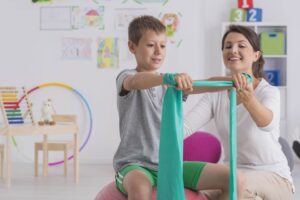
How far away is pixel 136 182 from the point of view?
2201mm

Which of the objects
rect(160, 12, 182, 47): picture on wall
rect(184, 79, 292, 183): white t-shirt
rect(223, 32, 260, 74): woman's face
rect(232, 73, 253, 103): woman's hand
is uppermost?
rect(160, 12, 182, 47): picture on wall

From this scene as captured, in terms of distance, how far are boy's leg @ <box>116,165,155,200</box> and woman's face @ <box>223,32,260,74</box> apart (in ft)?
2.07

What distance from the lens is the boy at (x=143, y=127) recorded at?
2.23 meters

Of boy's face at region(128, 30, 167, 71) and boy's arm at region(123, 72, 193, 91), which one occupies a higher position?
boy's face at region(128, 30, 167, 71)

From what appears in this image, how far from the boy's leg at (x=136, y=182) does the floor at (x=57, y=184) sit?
75.9 inches

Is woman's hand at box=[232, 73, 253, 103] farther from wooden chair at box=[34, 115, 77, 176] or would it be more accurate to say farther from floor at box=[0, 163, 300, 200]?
wooden chair at box=[34, 115, 77, 176]

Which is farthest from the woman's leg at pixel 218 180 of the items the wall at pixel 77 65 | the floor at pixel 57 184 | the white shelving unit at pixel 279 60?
the wall at pixel 77 65

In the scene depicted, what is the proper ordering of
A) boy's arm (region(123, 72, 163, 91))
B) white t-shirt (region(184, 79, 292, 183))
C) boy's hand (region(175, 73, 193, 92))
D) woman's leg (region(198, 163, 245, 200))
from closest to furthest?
boy's hand (region(175, 73, 193, 92)) → boy's arm (region(123, 72, 163, 91)) → woman's leg (region(198, 163, 245, 200)) → white t-shirt (region(184, 79, 292, 183))

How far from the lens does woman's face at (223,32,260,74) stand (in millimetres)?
2557

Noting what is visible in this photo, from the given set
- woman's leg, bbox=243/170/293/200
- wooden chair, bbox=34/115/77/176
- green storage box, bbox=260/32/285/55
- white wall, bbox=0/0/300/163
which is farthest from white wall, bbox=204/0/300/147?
woman's leg, bbox=243/170/293/200

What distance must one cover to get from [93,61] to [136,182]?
4200 millimetres

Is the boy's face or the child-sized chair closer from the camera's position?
the boy's face

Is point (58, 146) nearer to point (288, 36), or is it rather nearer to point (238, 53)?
point (288, 36)

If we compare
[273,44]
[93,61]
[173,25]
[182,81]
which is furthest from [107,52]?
[182,81]
